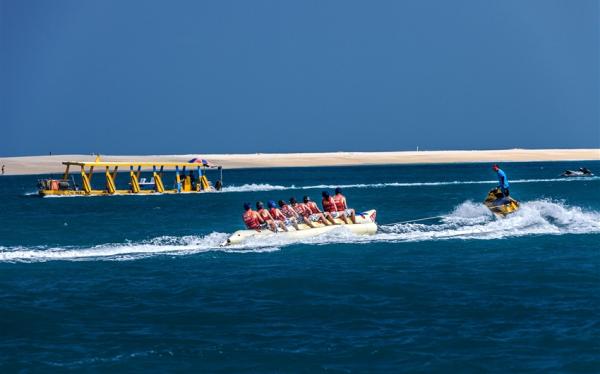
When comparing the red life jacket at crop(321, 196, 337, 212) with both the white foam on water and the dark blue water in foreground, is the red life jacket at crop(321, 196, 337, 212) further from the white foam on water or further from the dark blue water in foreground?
the white foam on water

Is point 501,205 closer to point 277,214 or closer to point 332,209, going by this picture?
point 332,209

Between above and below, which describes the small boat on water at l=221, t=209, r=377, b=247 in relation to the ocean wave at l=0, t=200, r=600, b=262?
above

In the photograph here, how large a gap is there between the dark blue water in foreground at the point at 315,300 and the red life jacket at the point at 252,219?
2.17 ft

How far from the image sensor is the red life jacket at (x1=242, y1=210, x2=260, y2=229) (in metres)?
23.8

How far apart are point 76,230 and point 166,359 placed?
19.9 metres

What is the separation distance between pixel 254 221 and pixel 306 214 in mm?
1642

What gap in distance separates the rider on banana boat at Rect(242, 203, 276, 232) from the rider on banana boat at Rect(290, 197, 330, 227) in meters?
1.00

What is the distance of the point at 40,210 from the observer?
42.6 m

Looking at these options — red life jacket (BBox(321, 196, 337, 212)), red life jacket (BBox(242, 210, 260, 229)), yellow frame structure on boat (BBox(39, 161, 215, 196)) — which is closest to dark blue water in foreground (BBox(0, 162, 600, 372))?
red life jacket (BBox(242, 210, 260, 229))

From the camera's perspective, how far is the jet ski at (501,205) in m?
28.6

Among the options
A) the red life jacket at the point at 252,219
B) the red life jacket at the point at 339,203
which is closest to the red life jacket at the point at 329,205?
the red life jacket at the point at 339,203

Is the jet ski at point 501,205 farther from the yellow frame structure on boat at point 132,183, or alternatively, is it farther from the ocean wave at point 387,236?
the yellow frame structure on boat at point 132,183

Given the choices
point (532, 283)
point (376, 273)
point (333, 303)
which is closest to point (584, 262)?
point (532, 283)

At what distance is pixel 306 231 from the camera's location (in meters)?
24.3
